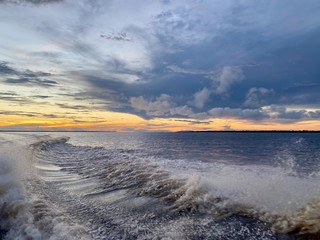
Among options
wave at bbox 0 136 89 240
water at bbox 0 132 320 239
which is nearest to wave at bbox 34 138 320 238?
water at bbox 0 132 320 239

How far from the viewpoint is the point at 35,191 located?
1205 cm

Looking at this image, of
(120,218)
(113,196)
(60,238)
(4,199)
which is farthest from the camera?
(113,196)

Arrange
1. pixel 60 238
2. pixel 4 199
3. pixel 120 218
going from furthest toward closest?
1. pixel 4 199
2. pixel 120 218
3. pixel 60 238

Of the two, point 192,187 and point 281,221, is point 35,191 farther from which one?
point 281,221

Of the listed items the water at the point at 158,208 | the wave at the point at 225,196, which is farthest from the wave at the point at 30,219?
the wave at the point at 225,196

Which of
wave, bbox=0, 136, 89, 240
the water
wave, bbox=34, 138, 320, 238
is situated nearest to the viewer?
wave, bbox=0, 136, 89, 240

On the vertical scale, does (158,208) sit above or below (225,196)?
below

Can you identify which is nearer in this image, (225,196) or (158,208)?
(158,208)

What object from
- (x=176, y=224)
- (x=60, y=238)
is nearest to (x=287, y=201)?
(x=176, y=224)

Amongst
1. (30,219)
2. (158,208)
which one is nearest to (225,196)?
(158,208)

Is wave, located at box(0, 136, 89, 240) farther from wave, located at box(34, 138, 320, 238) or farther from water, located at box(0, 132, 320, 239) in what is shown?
wave, located at box(34, 138, 320, 238)

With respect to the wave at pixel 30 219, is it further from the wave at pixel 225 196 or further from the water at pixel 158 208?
the wave at pixel 225 196

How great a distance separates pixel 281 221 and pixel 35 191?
32.4ft

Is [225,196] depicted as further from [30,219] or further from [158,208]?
[30,219]
